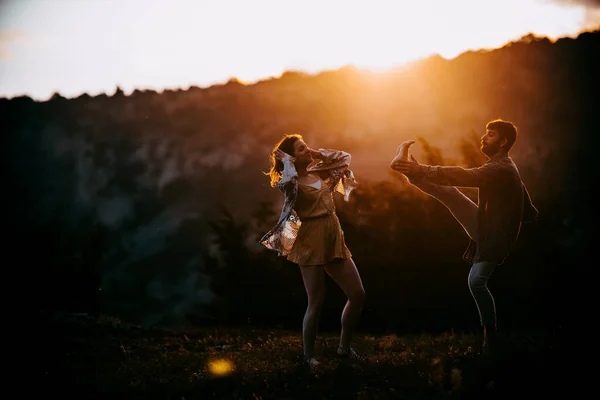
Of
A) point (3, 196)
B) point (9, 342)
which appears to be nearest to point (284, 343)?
point (9, 342)

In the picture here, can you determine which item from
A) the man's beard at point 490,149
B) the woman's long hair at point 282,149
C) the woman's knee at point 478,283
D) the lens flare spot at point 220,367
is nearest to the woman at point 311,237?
the woman's long hair at point 282,149

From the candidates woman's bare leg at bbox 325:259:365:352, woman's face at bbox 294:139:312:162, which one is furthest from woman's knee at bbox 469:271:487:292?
woman's face at bbox 294:139:312:162

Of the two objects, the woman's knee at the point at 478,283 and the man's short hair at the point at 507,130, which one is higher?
the man's short hair at the point at 507,130

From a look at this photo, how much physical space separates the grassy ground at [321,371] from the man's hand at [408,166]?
1.80m

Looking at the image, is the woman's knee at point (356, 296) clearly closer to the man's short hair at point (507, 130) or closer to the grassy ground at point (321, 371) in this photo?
the grassy ground at point (321, 371)

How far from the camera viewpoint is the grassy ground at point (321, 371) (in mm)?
4848

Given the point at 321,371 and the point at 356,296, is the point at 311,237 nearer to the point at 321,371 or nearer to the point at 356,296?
the point at 356,296

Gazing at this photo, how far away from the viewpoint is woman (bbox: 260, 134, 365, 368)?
20.4 ft

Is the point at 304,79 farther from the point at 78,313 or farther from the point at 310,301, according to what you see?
the point at 310,301

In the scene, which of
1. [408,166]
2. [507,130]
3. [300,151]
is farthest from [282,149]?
[507,130]

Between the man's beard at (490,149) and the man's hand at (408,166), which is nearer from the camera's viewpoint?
the man's hand at (408,166)

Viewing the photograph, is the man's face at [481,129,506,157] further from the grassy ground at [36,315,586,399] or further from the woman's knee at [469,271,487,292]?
the grassy ground at [36,315,586,399]

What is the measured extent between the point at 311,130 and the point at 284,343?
9817 mm

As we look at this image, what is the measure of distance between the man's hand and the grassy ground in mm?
1803
